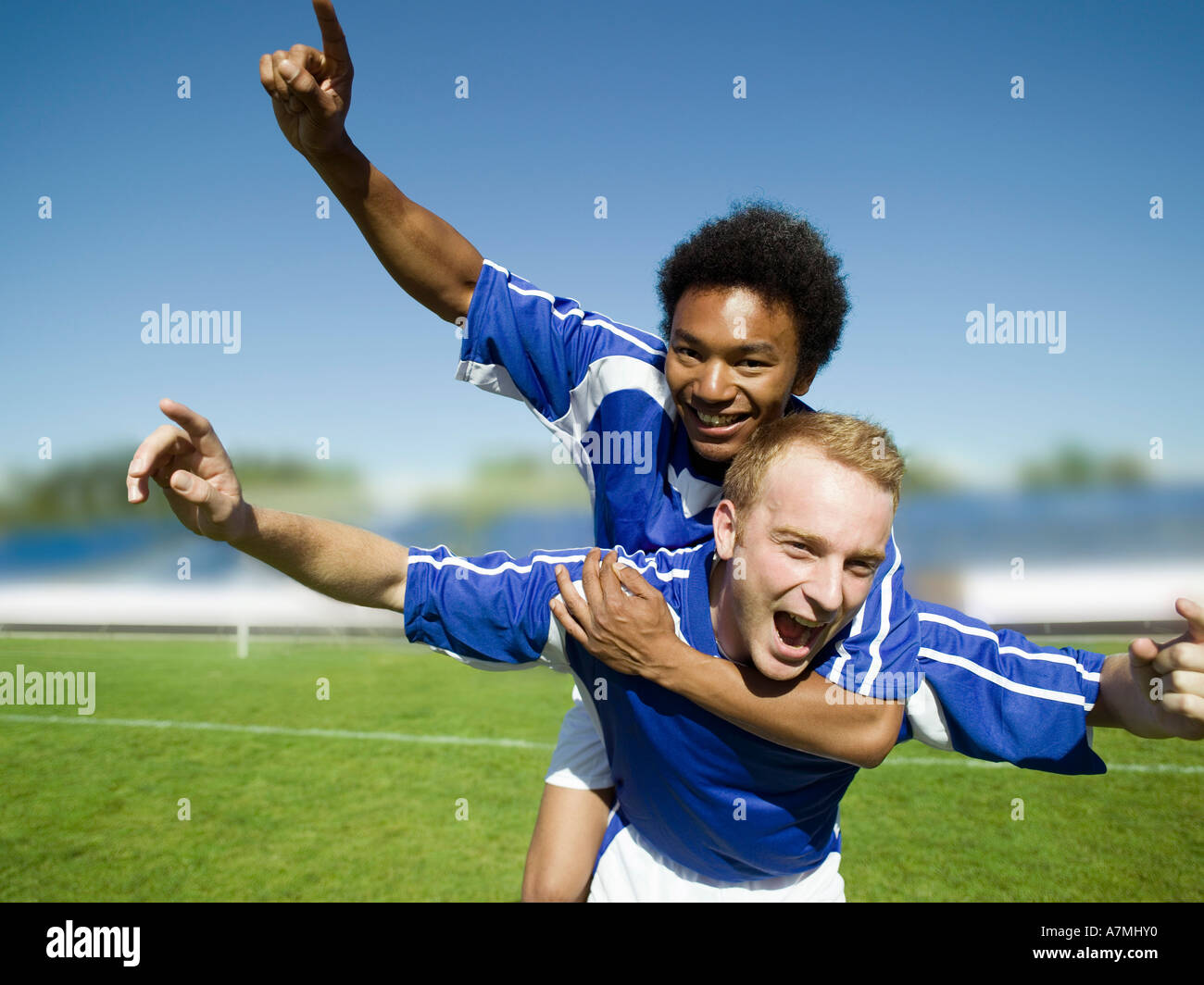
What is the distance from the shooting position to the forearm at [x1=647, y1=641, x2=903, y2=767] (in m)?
2.27

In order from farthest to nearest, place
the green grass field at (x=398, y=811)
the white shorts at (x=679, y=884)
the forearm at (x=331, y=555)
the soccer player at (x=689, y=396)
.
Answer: the green grass field at (x=398, y=811) → the white shorts at (x=679, y=884) → the soccer player at (x=689, y=396) → the forearm at (x=331, y=555)

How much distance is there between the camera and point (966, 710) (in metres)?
2.51

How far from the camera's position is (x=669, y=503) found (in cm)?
301

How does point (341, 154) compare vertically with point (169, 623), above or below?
above

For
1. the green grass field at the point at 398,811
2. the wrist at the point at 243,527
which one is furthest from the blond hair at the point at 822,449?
the green grass field at the point at 398,811

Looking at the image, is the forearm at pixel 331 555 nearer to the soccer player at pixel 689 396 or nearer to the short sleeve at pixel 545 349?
the soccer player at pixel 689 396

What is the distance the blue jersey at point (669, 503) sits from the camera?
2480 mm

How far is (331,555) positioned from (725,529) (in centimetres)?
108

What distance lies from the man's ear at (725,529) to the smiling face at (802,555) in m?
0.02

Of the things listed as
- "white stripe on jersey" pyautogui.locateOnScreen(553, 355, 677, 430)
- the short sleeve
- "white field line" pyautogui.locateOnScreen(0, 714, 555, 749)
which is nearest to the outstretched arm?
"white stripe on jersey" pyautogui.locateOnScreen(553, 355, 677, 430)

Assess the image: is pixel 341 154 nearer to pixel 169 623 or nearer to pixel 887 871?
pixel 887 871

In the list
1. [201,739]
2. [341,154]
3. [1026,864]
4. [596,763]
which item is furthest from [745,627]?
[201,739]

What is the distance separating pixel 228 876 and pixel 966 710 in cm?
448

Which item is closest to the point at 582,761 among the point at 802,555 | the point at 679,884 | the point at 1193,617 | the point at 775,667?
the point at 679,884
